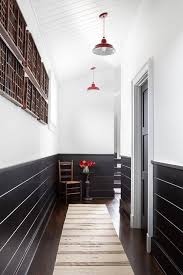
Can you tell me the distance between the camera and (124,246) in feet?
11.3

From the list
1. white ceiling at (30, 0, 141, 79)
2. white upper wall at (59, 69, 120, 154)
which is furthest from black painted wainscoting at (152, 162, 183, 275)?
white upper wall at (59, 69, 120, 154)

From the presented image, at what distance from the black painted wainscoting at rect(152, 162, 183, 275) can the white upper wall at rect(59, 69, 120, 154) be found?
425 cm

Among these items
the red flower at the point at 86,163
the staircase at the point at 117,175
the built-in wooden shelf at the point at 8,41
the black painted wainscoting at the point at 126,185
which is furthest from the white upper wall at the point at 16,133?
the staircase at the point at 117,175

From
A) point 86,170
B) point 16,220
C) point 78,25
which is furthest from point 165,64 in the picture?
point 86,170

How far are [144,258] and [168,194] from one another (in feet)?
2.98

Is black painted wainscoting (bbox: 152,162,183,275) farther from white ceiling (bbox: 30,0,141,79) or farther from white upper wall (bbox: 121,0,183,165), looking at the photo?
white ceiling (bbox: 30,0,141,79)

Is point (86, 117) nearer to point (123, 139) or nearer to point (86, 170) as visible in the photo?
point (86, 170)

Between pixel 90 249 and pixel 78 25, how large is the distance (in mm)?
3119

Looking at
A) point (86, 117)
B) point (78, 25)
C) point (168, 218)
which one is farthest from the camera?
point (86, 117)

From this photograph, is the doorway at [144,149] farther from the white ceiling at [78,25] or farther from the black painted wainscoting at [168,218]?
the white ceiling at [78,25]

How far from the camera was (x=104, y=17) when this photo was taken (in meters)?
4.04

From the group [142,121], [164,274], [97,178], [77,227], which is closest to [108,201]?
[97,178]

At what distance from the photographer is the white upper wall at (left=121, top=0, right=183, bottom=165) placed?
2510 millimetres

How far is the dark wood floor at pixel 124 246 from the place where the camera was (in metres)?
2.80
